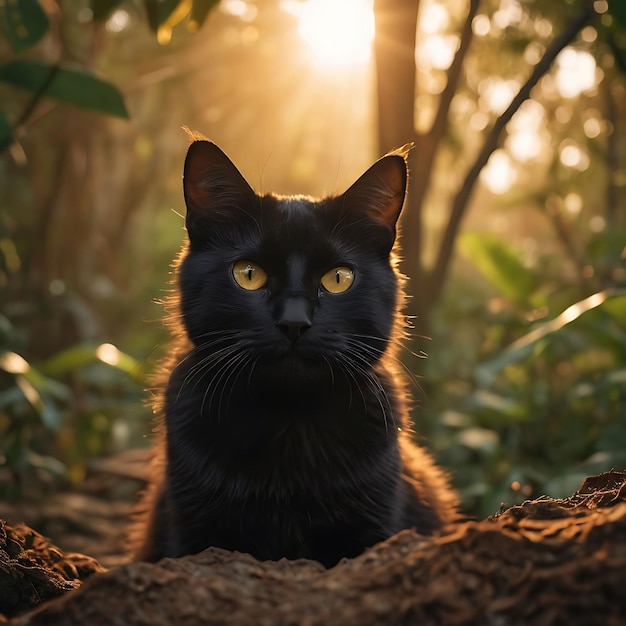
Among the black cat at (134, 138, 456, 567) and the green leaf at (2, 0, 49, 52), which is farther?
the green leaf at (2, 0, 49, 52)

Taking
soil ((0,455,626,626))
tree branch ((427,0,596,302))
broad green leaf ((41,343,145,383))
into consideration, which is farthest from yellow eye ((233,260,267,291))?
tree branch ((427,0,596,302))

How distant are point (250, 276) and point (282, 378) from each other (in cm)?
29

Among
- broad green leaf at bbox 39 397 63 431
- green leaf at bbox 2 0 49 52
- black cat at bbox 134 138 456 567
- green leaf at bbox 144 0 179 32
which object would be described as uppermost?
green leaf at bbox 144 0 179 32

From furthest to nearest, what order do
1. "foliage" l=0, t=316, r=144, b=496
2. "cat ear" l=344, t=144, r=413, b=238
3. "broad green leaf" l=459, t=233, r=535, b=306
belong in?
1. "broad green leaf" l=459, t=233, r=535, b=306
2. "foliage" l=0, t=316, r=144, b=496
3. "cat ear" l=344, t=144, r=413, b=238

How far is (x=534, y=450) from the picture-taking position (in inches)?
159

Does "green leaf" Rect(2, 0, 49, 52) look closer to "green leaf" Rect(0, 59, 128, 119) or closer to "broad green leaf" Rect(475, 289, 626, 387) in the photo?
"green leaf" Rect(0, 59, 128, 119)

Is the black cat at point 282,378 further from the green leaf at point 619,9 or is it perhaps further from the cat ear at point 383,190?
the green leaf at point 619,9

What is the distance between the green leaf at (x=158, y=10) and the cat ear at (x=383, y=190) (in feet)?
3.81

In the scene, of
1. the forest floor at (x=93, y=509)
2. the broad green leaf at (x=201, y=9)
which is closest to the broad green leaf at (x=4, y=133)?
the broad green leaf at (x=201, y=9)

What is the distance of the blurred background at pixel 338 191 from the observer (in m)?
3.29

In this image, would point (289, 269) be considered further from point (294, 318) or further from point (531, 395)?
point (531, 395)

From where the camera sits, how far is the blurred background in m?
3.29

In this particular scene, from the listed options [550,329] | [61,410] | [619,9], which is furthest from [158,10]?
[61,410]

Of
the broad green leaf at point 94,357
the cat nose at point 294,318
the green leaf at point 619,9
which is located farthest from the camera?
the broad green leaf at point 94,357
